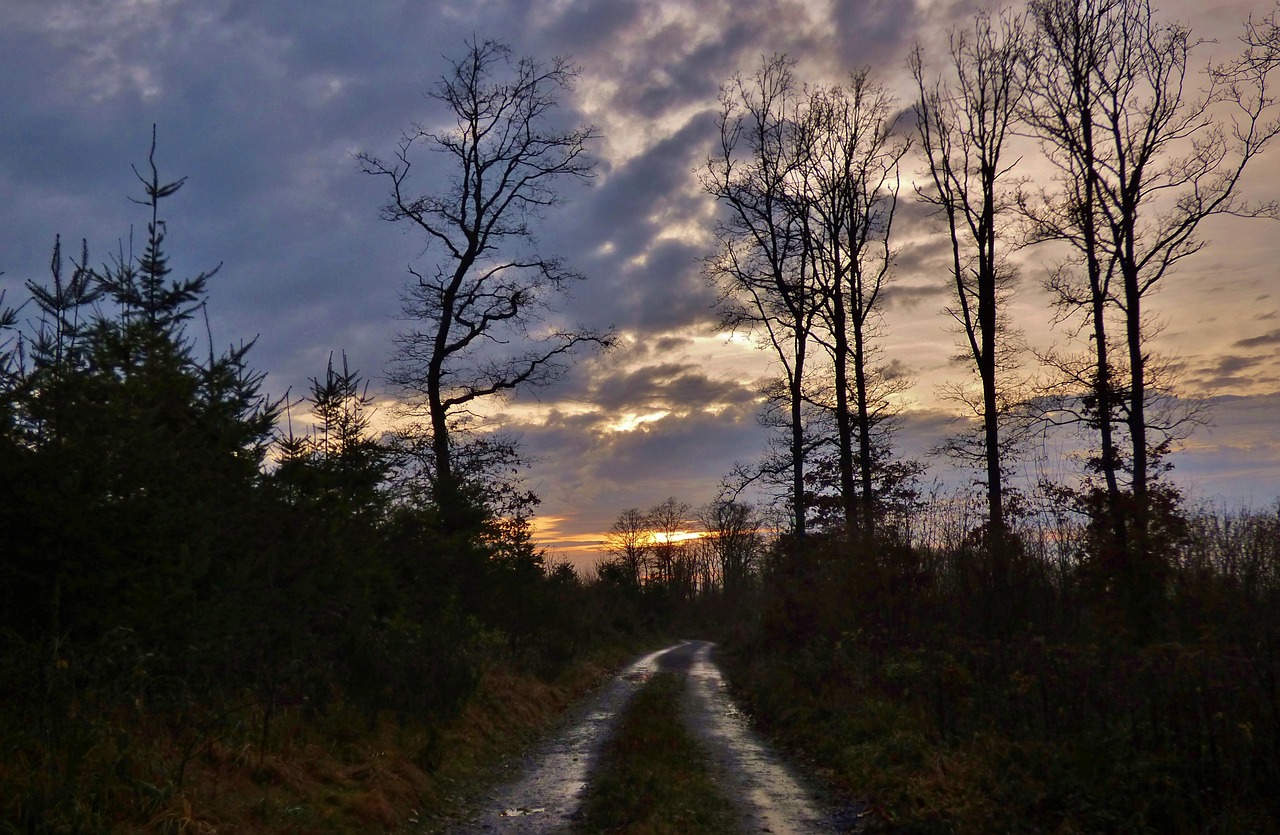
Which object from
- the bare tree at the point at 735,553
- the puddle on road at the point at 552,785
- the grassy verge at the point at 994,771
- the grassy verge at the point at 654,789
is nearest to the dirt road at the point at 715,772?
the puddle on road at the point at 552,785

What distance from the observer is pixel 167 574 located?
318 inches

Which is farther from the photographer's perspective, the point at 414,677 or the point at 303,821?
the point at 414,677

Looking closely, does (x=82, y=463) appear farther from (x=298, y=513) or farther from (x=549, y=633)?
(x=549, y=633)

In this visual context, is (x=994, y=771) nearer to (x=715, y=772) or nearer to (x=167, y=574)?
(x=715, y=772)

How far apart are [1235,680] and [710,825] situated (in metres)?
5.33

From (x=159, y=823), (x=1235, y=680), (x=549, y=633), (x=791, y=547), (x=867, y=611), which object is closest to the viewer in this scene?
(x=159, y=823)

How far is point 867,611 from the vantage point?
1942 cm

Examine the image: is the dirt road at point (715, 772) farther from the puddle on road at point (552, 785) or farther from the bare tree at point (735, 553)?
the bare tree at point (735, 553)

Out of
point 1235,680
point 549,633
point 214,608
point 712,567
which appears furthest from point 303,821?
point 712,567

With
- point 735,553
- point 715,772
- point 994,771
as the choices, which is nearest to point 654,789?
point 715,772

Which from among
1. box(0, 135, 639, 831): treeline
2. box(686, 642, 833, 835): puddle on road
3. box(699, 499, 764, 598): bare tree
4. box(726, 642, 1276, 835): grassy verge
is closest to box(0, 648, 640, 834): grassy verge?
box(0, 135, 639, 831): treeline

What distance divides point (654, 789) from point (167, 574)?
554 cm

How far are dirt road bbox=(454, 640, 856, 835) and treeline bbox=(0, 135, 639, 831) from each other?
1725 mm

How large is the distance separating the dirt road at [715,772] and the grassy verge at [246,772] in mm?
670
